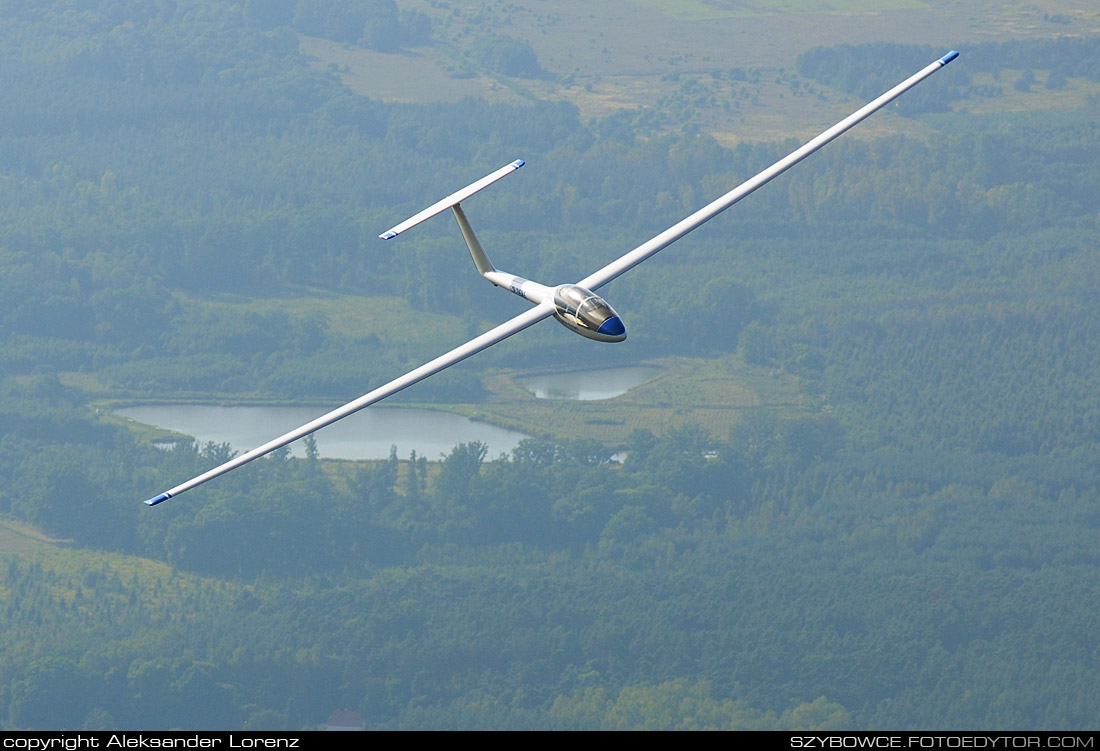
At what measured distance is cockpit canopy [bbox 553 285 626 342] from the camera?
261 ft

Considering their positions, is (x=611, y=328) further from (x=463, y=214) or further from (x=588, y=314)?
(x=463, y=214)

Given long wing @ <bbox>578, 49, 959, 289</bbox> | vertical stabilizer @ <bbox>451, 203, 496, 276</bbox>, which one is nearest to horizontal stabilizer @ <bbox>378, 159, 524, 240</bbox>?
vertical stabilizer @ <bbox>451, 203, 496, 276</bbox>

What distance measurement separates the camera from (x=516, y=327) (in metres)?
78.9

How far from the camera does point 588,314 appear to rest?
79750mm

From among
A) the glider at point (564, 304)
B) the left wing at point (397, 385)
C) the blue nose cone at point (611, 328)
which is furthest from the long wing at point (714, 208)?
the left wing at point (397, 385)

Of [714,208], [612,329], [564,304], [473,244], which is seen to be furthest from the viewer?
[473,244]

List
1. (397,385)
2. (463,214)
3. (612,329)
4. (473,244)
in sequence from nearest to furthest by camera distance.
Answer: (397,385), (612,329), (463,214), (473,244)

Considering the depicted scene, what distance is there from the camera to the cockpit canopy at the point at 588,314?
79438mm

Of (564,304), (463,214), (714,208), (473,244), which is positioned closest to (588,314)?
(564,304)

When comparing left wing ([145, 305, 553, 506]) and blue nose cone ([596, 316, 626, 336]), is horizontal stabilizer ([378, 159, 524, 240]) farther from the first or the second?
blue nose cone ([596, 316, 626, 336])

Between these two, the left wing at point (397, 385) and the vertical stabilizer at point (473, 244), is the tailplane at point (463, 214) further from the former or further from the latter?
the left wing at point (397, 385)
